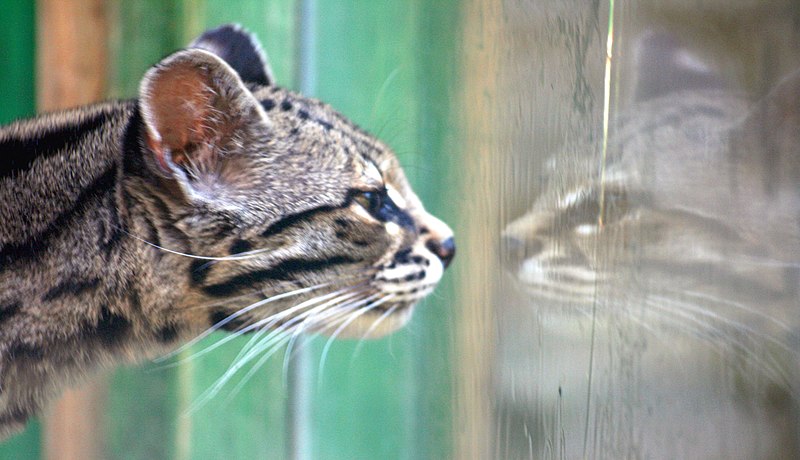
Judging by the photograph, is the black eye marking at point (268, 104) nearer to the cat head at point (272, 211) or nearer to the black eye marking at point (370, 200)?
the cat head at point (272, 211)

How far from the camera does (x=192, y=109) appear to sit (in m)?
0.62

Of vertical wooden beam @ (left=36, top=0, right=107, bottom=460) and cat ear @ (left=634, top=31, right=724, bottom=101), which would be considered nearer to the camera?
cat ear @ (left=634, top=31, right=724, bottom=101)

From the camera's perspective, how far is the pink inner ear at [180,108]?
613mm

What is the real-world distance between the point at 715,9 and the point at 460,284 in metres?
0.36

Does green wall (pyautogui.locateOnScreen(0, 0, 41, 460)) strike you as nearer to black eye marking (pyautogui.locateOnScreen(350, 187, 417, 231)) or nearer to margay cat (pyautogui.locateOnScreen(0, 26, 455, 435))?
margay cat (pyautogui.locateOnScreen(0, 26, 455, 435))

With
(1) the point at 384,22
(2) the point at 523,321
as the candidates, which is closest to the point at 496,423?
(2) the point at 523,321

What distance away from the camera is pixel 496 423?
2.11 ft


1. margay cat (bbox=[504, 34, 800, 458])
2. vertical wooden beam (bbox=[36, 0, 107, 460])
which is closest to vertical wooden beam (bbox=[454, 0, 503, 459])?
margay cat (bbox=[504, 34, 800, 458])

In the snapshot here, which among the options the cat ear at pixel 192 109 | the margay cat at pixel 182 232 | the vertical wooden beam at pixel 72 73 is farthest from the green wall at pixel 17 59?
the cat ear at pixel 192 109

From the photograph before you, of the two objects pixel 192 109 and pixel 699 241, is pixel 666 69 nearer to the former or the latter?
pixel 699 241

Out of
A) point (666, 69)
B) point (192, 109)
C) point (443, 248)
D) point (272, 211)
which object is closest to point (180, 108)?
point (192, 109)

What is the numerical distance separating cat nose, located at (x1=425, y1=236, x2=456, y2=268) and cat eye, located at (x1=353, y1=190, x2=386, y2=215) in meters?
0.06

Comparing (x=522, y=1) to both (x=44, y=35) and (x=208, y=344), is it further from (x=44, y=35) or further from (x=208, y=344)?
(x=44, y=35)

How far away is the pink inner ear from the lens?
0.61m
